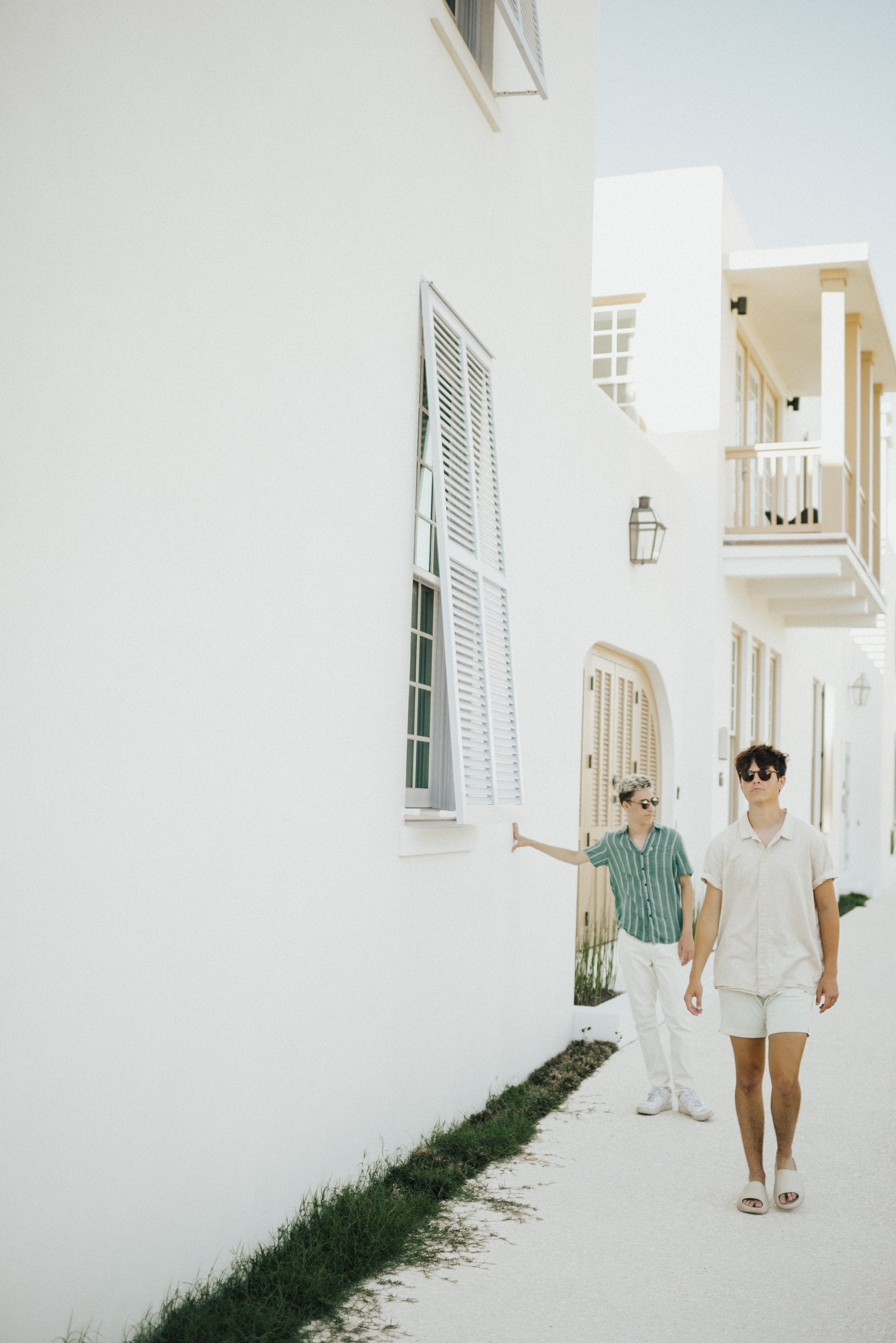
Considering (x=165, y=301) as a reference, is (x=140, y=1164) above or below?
below

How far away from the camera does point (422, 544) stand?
5309 millimetres

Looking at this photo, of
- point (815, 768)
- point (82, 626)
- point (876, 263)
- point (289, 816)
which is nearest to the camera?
point (82, 626)

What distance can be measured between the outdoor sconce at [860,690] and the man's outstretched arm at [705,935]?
60.2 ft

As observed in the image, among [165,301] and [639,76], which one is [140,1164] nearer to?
[165,301]

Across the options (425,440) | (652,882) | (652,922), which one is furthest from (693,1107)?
(425,440)

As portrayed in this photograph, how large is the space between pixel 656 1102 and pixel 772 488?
9.26 metres

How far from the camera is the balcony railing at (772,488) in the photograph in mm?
12734

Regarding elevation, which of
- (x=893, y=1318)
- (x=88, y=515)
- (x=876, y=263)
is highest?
(x=876, y=263)

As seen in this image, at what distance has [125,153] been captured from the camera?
3.05m

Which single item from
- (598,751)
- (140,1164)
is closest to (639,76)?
(598,751)

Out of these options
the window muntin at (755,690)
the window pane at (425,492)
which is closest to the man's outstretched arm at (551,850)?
the window pane at (425,492)

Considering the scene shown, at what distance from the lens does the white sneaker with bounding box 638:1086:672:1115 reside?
19.5 feet

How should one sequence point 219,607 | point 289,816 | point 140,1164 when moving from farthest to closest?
point 289,816
point 219,607
point 140,1164

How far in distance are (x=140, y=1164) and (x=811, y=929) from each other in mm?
2630
